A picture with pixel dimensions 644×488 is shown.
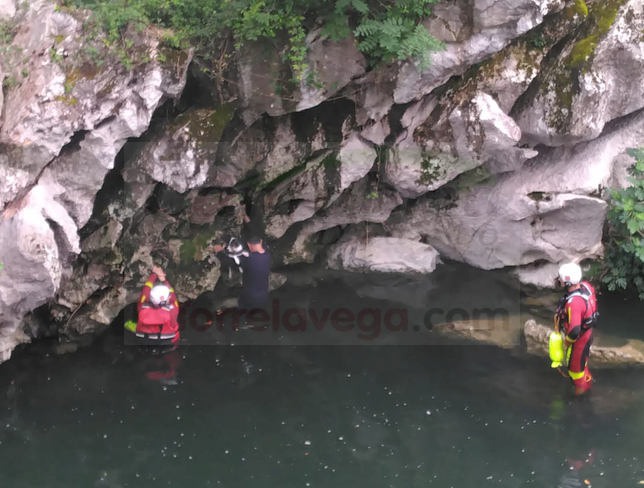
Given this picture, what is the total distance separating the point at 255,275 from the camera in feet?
34.6

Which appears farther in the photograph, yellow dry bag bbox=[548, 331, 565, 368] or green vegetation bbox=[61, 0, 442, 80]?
yellow dry bag bbox=[548, 331, 565, 368]

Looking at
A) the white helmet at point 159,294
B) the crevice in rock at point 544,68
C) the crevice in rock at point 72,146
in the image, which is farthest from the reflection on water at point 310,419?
the crevice in rock at point 544,68

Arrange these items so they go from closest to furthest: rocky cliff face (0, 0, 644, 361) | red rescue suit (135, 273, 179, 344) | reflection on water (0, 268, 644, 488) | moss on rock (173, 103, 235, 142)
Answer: reflection on water (0, 268, 644, 488)
rocky cliff face (0, 0, 644, 361)
moss on rock (173, 103, 235, 142)
red rescue suit (135, 273, 179, 344)

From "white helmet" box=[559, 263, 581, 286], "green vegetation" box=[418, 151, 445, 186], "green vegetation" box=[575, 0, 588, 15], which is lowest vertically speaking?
"white helmet" box=[559, 263, 581, 286]

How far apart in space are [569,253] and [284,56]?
22.9ft

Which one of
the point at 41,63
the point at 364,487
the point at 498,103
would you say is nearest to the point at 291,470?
the point at 364,487

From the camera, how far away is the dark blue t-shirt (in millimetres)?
10477

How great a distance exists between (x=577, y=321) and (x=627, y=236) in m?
3.69

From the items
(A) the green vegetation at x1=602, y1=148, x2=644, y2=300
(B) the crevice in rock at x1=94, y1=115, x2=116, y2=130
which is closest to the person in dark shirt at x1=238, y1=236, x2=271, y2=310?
(B) the crevice in rock at x1=94, y1=115, x2=116, y2=130

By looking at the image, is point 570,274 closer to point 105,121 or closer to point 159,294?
point 159,294

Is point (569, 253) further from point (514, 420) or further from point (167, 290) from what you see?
point (167, 290)

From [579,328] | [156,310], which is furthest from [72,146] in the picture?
[579,328]

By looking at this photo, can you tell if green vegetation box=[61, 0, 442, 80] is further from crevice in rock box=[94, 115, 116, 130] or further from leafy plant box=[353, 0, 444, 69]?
crevice in rock box=[94, 115, 116, 130]

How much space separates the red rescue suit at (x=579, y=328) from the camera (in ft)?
29.8
